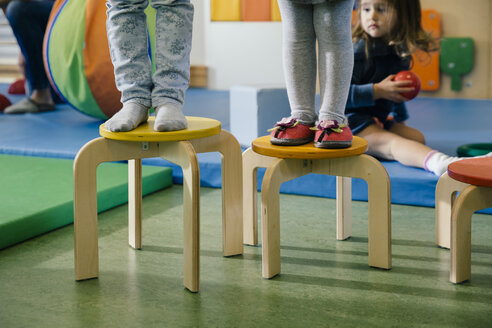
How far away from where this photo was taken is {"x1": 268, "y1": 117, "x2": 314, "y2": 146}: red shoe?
136 cm

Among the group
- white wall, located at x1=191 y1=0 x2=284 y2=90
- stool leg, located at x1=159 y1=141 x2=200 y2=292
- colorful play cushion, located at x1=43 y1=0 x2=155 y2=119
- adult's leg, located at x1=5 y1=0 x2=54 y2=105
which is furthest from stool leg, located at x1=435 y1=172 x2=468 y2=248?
white wall, located at x1=191 y1=0 x2=284 y2=90

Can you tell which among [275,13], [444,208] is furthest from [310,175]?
[275,13]

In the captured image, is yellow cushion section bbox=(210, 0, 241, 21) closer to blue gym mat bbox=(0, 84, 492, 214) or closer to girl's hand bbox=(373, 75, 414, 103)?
blue gym mat bbox=(0, 84, 492, 214)

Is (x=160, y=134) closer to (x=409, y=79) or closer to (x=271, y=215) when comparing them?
(x=271, y=215)

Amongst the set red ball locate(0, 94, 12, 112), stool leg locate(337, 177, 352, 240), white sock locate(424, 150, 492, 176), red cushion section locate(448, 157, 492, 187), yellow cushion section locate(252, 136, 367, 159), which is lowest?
stool leg locate(337, 177, 352, 240)

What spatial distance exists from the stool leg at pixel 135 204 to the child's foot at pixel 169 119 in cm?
22

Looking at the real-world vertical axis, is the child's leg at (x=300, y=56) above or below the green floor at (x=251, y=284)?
above

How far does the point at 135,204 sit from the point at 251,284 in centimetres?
39

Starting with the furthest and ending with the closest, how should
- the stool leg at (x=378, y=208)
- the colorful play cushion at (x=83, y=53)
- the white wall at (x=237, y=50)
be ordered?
the white wall at (x=237, y=50), the colorful play cushion at (x=83, y=53), the stool leg at (x=378, y=208)

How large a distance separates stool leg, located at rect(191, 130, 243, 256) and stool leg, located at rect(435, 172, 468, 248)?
456mm

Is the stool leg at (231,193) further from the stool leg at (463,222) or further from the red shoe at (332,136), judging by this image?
the stool leg at (463,222)

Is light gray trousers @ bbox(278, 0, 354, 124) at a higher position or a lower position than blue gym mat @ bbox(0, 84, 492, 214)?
higher

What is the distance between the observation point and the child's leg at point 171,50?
1.36m

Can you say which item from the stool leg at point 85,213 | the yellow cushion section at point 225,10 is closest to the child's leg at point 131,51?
the stool leg at point 85,213
